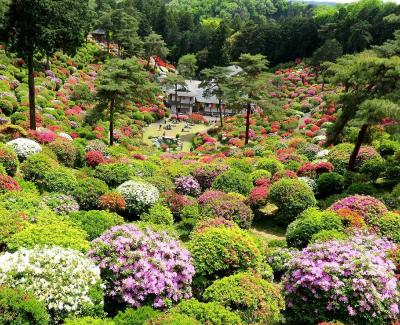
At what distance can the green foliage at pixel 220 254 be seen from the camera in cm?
1116

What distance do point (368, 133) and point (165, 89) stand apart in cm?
5384

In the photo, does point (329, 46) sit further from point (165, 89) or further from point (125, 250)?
point (125, 250)

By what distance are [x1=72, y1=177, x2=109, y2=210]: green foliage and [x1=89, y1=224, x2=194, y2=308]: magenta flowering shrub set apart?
5.92 m

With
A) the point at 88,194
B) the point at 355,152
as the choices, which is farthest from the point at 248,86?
the point at 88,194

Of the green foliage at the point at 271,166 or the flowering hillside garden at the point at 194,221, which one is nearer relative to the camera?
the flowering hillside garden at the point at 194,221

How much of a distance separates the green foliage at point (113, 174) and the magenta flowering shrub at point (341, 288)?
35.1 feet

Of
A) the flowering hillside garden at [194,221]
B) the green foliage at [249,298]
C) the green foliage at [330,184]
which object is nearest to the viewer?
the flowering hillside garden at [194,221]

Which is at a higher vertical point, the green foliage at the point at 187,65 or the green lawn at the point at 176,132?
the green foliage at the point at 187,65

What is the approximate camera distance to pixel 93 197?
16.5 meters

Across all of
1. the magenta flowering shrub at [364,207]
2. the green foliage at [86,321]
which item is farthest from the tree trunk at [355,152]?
the green foliage at [86,321]

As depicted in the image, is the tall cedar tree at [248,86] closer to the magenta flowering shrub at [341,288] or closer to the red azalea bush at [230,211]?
the red azalea bush at [230,211]

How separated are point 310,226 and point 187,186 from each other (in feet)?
24.6

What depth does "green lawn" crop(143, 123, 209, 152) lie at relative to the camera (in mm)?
49147

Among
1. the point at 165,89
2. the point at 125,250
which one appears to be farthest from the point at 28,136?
the point at 165,89
